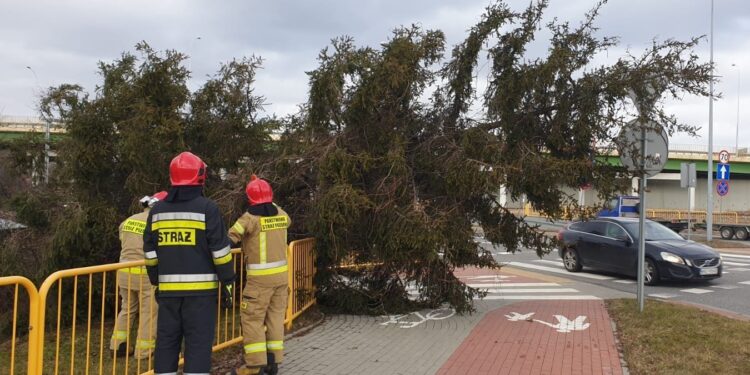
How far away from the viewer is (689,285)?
12555mm

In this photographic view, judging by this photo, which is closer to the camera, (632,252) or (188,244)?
(188,244)

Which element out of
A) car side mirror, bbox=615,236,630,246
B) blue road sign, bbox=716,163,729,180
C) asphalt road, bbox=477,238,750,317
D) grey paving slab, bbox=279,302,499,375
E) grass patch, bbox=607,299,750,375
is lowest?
asphalt road, bbox=477,238,750,317

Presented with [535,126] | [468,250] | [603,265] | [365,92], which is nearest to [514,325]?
[468,250]

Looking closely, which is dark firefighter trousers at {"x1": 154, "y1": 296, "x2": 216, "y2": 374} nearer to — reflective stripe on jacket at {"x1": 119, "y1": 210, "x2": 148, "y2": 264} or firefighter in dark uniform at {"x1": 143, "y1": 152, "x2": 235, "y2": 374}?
firefighter in dark uniform at {"x1": 143, "y1": 152, "x2": 235, "y2": 374}

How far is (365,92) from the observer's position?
24.3 feet

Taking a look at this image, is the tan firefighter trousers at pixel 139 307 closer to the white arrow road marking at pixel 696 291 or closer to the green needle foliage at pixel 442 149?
the green needle foliage at pixel 442 149

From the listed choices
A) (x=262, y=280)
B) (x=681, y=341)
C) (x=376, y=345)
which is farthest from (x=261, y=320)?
(x=681, y=341)

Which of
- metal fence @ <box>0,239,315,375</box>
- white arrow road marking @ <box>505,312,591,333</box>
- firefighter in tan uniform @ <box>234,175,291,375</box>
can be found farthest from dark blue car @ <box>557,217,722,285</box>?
firefighter in tan uniform @ <box>234,175,291,375</box>

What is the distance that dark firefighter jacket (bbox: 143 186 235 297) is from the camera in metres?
3.97

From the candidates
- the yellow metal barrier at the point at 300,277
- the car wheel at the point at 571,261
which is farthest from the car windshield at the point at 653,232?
the yellow metal barrier at the point at 300,277

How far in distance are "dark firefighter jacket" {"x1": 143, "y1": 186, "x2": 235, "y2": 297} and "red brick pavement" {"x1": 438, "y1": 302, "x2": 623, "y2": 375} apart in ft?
8.41

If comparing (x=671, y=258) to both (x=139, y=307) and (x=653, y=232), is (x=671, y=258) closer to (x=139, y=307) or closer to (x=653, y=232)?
(x=653, y=232)

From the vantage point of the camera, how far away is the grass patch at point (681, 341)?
577 cm

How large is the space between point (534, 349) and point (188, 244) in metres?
4.11
